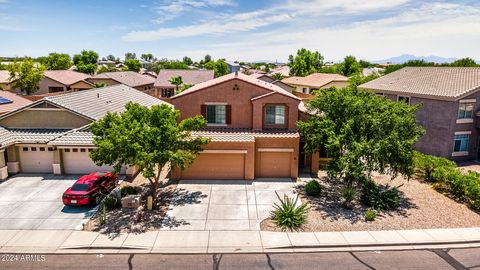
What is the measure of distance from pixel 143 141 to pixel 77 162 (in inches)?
392

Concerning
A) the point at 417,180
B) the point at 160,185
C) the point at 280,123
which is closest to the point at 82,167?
the point at 160,185

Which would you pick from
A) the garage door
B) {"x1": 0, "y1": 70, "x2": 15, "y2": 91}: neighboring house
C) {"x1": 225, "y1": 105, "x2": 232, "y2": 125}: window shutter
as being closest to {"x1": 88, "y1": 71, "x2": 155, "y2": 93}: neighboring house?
{"x1": 0, "y1": 70, "x2": 15, "y2": 91}: neighboring house

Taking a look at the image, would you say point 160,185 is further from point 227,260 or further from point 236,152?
point 227,260

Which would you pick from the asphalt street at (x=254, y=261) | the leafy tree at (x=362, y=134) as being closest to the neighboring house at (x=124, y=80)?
the leafy tree at (x=362, y=134)

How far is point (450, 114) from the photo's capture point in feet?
89.5

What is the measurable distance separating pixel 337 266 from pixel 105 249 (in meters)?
9.82

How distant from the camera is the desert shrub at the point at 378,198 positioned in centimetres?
1897

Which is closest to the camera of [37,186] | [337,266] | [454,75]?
A: [337,266]

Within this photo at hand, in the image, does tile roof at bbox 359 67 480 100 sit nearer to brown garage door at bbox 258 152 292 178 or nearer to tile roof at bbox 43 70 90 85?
brown garage door at bbox 258 152 292 178

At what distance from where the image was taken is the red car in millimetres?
18109

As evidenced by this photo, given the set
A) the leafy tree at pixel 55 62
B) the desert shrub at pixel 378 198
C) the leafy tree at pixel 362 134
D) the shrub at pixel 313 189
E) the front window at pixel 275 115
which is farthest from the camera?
the leafy tree at pixel 55 62

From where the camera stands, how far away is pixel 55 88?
56656mm

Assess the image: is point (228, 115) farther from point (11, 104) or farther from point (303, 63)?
point (303, 63)

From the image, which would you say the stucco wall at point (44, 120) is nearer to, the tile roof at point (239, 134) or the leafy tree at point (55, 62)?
the tile roof at point (239, 134)
